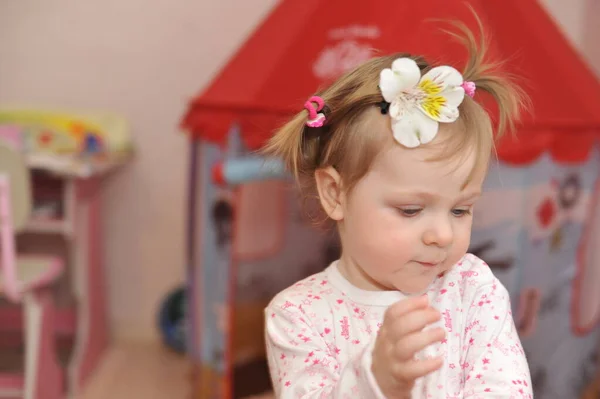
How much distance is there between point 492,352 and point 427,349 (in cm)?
7

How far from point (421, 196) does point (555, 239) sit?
0.78 meters

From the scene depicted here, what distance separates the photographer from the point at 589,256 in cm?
141

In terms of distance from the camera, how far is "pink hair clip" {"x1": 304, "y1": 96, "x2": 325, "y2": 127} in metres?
0.72

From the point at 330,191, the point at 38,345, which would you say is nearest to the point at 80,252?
the point at 38,345

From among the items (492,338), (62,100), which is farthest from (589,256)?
(62,100)

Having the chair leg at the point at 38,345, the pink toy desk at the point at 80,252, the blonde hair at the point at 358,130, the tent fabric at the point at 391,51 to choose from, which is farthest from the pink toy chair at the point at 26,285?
the blonde hair at the point at 358,130

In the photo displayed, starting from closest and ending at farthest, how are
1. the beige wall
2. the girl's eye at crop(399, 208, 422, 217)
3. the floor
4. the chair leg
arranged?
the girl's eye at crop(399, 208, 422, 217) → the chair leg → the floor → the beige wall

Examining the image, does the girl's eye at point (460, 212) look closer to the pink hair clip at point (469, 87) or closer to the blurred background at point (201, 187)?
the pink hair clip at point (469, 87)

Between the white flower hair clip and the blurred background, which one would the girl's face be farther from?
the blurred background

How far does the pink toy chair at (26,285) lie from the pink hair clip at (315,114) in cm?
96

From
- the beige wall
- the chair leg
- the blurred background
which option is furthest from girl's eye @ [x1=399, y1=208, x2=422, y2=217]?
the beige wall

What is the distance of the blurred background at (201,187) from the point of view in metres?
1.31

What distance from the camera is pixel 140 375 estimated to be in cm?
192

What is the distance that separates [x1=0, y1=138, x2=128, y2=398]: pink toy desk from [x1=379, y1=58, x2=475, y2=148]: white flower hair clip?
3.78 feet
